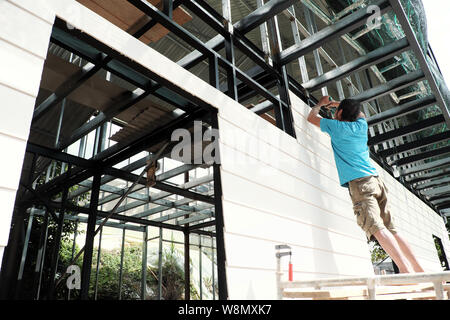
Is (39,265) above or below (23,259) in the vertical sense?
below

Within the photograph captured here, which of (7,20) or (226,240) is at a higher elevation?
(7,20)

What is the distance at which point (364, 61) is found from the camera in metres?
3.66

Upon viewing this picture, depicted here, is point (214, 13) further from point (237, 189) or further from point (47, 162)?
point (47, 162)

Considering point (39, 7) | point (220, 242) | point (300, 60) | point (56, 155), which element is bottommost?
point (220, 242)

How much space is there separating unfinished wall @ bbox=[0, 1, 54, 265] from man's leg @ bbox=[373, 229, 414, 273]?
237 cm

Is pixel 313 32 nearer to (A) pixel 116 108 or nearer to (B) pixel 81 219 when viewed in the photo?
(A) pixel 116 108

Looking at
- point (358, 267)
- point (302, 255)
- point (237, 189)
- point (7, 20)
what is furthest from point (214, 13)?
point (358, 267)

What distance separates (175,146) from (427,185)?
763cm

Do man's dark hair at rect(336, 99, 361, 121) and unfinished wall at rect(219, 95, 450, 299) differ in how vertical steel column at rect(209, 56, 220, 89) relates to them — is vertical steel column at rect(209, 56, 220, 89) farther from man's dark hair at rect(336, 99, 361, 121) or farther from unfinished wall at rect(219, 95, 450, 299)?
man's dark hair at rect(336, 99, 361, 121)

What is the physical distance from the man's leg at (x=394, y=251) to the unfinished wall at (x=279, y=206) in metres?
0.64

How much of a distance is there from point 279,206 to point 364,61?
2189mm

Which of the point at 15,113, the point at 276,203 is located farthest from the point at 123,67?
the point at 276,203

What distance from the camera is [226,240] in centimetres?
200

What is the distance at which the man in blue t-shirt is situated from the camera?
7.78 feet
